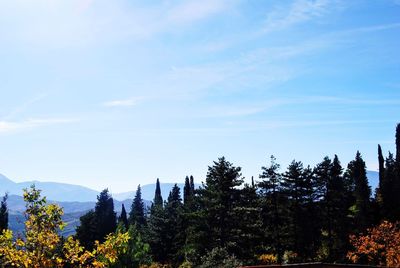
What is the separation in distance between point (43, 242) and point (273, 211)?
3666cm

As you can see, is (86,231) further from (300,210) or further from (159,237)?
(300,210)

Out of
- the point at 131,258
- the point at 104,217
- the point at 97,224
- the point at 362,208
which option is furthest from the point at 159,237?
the point at 362,208

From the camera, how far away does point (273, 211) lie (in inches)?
1729

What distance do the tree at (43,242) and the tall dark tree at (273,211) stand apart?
34.3 meters

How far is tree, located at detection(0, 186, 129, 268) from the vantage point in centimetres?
952

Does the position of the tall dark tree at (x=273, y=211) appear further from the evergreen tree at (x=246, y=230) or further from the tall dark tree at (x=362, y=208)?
the tall dark tree at (x=362, y=208)

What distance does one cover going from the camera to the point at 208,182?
138 feet

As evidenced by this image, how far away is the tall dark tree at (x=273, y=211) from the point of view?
140 ft

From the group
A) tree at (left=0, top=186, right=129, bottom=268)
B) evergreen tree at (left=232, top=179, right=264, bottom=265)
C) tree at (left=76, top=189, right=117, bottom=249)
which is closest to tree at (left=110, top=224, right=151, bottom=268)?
evergreen tree at (left=232, top=179, right=264, bottom=265)

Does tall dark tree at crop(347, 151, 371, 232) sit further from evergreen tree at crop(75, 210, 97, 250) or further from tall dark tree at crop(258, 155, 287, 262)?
evergreen tree at crop(75, 210, 97, 250)

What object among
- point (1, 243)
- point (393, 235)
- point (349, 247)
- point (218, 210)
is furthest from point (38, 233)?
point (349, 247)

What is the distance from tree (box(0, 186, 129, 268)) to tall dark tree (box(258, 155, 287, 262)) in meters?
34.3

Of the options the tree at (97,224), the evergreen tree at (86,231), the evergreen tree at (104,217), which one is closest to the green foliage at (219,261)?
the tree at (97,224)

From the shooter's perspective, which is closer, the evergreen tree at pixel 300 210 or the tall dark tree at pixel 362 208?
the evergreen tree at pixel 300 210
